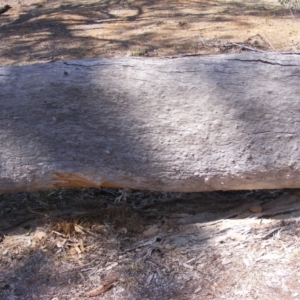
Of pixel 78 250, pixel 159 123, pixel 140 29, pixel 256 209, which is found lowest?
pixel 140 29

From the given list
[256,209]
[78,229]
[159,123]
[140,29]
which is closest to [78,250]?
[78,229]

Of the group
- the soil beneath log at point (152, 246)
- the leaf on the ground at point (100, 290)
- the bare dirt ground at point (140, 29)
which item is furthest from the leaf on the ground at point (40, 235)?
the bare dirt ground at point (140, 29)

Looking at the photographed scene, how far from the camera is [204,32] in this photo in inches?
316

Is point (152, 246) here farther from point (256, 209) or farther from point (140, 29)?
point (140, 29)

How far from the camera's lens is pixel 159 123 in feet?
9.01

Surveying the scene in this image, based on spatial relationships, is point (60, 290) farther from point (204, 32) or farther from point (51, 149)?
point (204, 32)

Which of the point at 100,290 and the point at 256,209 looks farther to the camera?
the point at 256,209

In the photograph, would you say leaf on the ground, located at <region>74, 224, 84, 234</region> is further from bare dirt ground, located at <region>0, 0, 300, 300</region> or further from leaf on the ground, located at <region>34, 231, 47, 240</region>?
leaf on the ground, located at <region>34, 231, 47, 240</region>

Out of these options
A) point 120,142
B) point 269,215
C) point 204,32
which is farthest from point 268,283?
point 204,32

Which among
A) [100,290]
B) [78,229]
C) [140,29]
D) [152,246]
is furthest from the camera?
[140,29]

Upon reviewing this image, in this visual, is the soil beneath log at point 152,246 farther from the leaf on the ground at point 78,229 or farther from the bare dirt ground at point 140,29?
the bare dirt ground at point 140,29

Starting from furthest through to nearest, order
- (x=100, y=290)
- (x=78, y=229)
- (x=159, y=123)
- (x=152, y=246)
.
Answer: (x=78, y=229) < (x=152, y=246) < (x=159, y=123) < (x=100, y=290)

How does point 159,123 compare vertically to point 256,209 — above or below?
above

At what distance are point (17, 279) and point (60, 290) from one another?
267 mm
